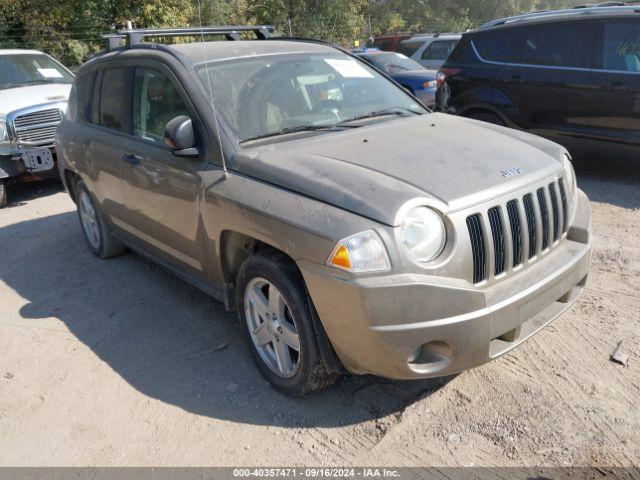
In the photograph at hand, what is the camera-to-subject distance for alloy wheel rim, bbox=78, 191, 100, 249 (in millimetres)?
5496

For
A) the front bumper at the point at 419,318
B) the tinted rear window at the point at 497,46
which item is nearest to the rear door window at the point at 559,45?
the tinted rear window at the point at 497,46

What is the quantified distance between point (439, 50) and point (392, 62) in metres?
2.48

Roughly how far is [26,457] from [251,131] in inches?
84.1

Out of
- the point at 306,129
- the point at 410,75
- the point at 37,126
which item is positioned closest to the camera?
the point at 306,129

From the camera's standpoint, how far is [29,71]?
9047 millimetres

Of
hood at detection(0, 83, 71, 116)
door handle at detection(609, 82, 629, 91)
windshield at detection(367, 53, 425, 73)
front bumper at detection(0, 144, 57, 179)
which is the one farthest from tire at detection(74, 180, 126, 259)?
windshield at detection(367, 53, 425, 73)

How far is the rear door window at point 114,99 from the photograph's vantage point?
4513 mm

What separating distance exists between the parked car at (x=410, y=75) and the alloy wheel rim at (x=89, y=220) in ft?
20.3

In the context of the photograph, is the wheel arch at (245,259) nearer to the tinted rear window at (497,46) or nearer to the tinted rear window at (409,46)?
the tinted rear window at (497,46)

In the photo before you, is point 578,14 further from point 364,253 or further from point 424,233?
point 364,253

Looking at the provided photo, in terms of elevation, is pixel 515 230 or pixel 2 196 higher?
pixel 515 230

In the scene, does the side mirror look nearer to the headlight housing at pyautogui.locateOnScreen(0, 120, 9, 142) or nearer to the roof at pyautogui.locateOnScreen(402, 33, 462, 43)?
the headlight housing at pyautogui.locateOnScreen(0, 120, 9, 142)

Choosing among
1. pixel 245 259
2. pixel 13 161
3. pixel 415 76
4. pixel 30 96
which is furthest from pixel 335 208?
pixel 415 76

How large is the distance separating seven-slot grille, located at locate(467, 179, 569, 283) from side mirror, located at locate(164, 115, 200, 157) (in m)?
1.70
